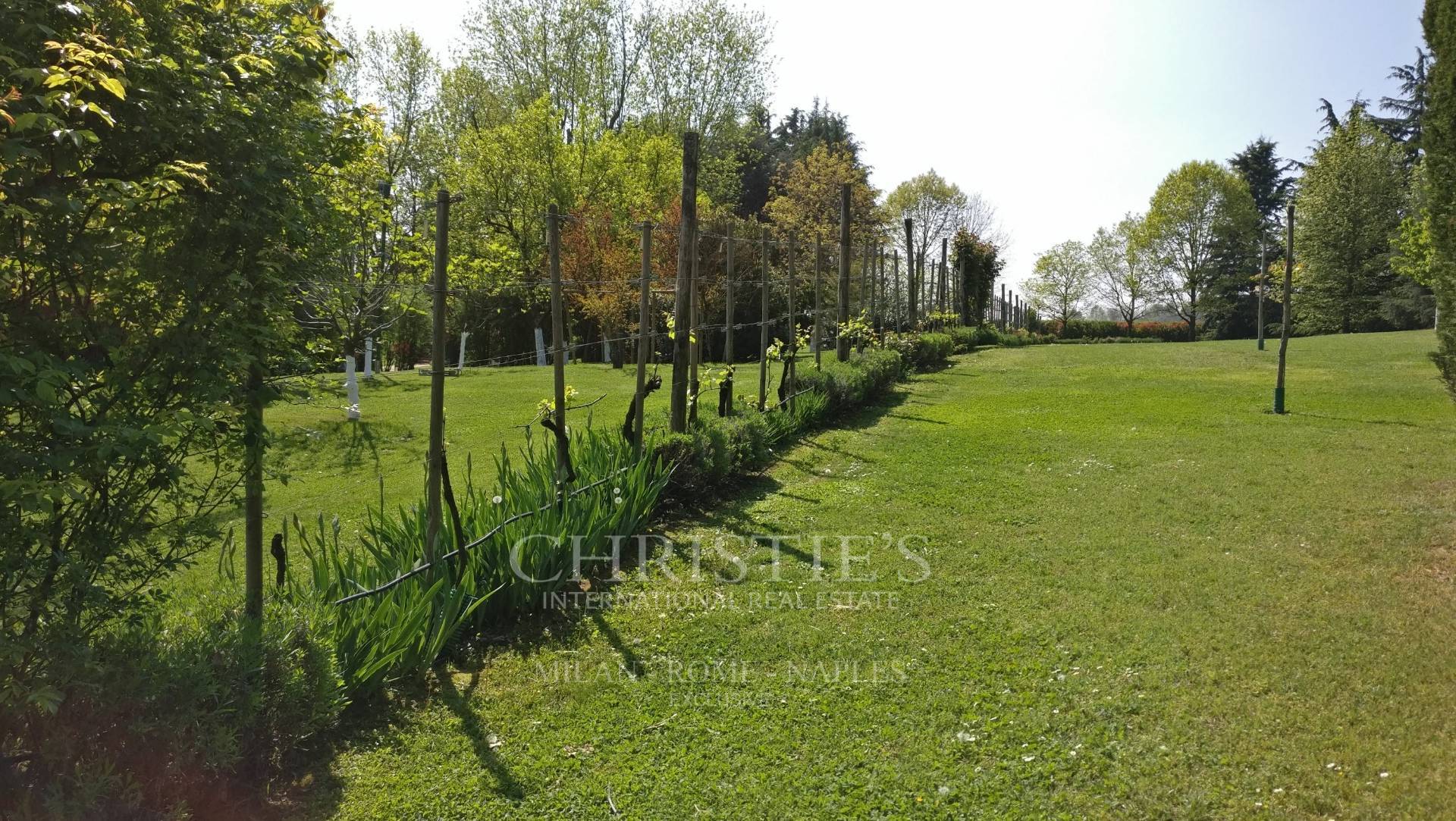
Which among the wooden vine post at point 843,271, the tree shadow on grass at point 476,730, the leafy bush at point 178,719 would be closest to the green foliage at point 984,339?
the wooden vine post at point 843,271

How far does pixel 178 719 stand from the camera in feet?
8.21

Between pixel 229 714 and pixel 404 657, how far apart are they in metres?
0.98

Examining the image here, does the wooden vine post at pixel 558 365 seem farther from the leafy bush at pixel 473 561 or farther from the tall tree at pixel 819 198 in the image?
the tall tree at pixel 819 198

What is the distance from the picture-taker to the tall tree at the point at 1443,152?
581 cm

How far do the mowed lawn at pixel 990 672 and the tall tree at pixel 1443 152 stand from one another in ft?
4.94

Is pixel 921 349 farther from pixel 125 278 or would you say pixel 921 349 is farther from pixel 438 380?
pixel 125 278

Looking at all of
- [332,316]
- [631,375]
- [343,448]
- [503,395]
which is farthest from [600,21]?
[332,316]

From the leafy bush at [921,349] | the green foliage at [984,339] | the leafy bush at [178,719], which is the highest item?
the green foliage at [984,339]

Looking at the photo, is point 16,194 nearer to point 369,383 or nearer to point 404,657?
point 404,657

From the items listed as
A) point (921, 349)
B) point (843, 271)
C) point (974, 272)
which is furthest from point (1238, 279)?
point (843, 271)

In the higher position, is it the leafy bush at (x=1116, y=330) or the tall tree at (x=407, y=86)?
the tall tree at (x=407, y=86)

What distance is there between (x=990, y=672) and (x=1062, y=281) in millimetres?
49545

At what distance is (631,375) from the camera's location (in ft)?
57.8

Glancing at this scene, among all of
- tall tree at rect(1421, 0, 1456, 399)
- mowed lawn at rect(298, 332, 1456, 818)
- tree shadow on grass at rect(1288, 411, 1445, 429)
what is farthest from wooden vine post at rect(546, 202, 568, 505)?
tree shadow on grass at rect(1288, 411, 1445, 429)
